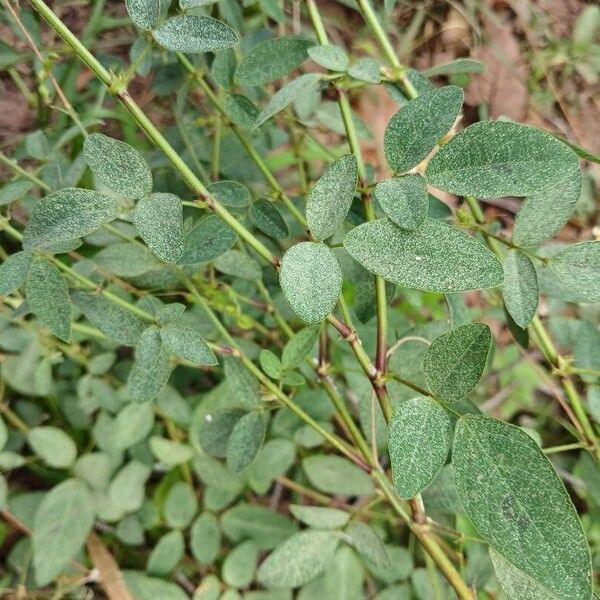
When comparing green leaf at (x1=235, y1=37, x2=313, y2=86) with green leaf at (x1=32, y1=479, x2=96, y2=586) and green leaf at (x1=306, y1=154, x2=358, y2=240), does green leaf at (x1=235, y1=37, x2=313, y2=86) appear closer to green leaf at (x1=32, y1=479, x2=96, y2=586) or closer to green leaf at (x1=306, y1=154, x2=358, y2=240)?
green leaf at (x1=306, y1=154, x2=358, y2=240)

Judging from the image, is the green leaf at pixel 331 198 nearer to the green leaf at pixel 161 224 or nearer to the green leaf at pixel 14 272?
the green leaf at pixel 161 224

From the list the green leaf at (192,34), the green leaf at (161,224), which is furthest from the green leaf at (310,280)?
the green leaf at (192,34)

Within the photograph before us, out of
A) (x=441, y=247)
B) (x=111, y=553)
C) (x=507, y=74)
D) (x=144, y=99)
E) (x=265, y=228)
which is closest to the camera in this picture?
(x=441, y=247)

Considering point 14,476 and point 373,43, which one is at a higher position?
point 373,43

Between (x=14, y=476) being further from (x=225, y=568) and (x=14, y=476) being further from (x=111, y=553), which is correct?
(x=225, y=568)

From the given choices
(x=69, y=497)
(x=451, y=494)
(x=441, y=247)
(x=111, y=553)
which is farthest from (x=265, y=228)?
(x=111, y=553)

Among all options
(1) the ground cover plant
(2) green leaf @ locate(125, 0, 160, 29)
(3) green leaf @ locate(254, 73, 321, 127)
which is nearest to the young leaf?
(1) the ground cover plant

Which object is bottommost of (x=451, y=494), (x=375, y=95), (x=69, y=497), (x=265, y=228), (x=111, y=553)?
(x=111, y=553)

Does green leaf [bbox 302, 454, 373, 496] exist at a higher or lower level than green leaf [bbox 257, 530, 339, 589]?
lower
